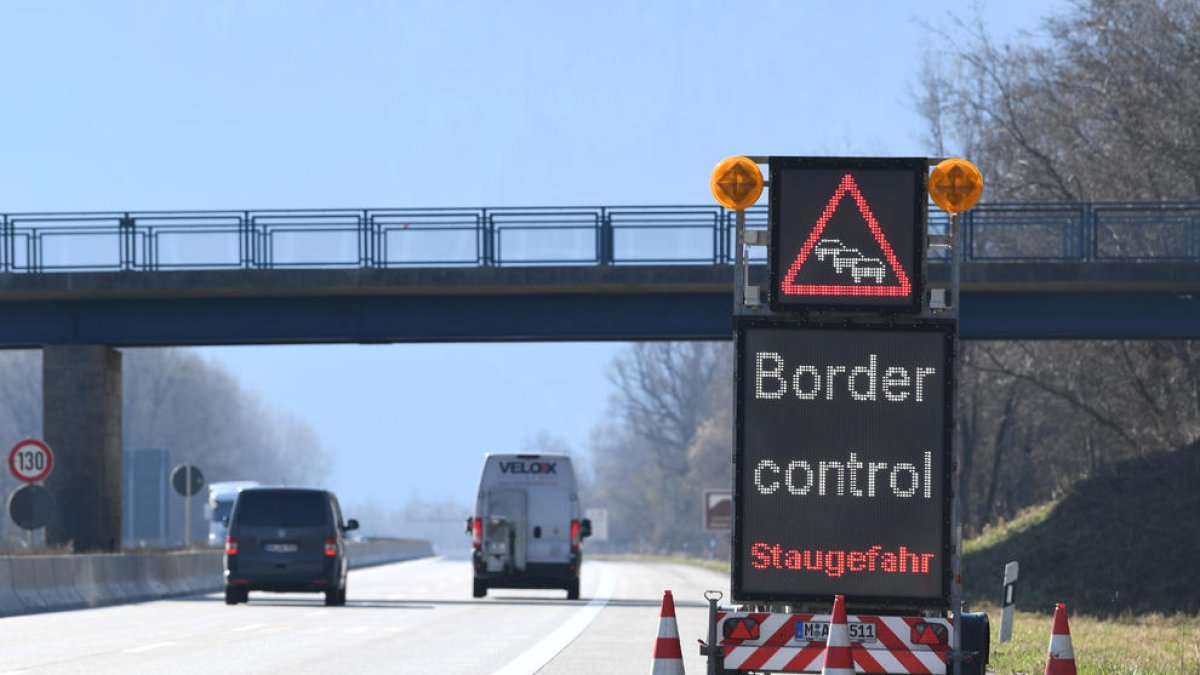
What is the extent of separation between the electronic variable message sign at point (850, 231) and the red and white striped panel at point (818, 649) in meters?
1.75

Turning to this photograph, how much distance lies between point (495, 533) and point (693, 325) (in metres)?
5.95

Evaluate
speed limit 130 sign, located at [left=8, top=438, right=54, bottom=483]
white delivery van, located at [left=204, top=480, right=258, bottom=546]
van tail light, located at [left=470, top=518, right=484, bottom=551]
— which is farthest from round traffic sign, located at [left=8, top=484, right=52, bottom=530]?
white delivery van, located at [left=204, top=480, right=258, bottom=546]

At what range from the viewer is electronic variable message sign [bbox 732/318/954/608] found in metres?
12.7

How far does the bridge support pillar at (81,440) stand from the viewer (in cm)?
4641

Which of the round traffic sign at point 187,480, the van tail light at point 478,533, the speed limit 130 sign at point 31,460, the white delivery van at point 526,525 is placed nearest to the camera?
the speed limit 130 sign at point 31,460

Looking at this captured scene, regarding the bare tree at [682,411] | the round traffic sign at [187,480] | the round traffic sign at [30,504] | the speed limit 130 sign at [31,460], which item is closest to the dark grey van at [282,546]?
the round traffic sign at [30,504]

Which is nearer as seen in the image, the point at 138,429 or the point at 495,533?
the point at 495,533

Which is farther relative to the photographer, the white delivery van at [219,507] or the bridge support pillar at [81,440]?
the white delivery van at [219,507]

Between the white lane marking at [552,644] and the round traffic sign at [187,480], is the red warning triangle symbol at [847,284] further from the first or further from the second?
the round traffic sign at [187,480]

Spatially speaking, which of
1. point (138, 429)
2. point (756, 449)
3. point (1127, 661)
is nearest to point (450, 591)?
point (1127, 661)

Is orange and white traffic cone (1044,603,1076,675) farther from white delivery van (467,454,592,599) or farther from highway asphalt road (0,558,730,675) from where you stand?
white delivery van (467,454,592,599)

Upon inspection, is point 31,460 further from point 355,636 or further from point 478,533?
point 355,636

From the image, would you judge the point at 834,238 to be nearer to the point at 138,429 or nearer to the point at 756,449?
the point at 756,449

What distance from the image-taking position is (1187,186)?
50.8 m
